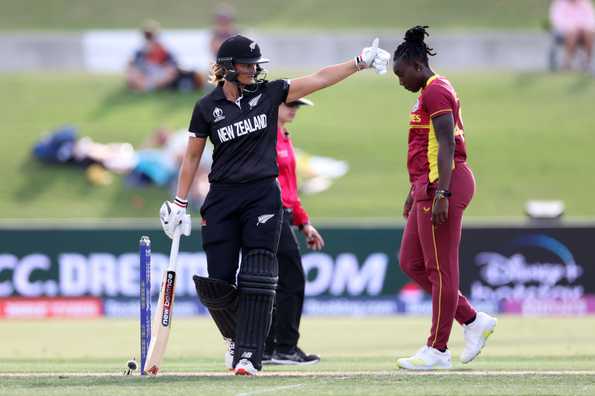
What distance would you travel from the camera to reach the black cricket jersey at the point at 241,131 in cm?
846

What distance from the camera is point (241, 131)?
8.45 meters

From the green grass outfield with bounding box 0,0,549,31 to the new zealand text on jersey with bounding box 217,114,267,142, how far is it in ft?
86.6

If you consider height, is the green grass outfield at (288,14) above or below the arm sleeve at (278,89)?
above

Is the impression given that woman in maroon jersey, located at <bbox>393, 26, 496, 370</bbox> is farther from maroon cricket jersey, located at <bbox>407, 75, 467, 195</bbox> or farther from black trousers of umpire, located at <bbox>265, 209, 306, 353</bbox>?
black trousers of umpire, located at <bbox>265, 209, 306, 353</bbox>

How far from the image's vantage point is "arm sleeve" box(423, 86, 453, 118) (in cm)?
871

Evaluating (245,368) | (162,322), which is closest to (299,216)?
(162,322)

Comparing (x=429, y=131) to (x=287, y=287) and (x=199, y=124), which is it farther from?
(x=287, y=287)

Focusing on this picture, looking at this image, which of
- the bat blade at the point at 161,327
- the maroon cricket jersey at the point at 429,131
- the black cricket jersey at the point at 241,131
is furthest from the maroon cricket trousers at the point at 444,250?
the bat blade at the point at 161,327

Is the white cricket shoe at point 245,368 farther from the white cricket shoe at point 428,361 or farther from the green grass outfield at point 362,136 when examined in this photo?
the green grass outfield at point 362,136

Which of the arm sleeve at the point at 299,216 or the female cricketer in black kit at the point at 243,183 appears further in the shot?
the arm sleeve at the point at 299,216

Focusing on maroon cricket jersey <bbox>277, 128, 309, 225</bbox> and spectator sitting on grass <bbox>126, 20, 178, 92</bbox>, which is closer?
maroon cricket jersey <bbox>277, 128, 309, 225</bbox>

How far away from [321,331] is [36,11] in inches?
960

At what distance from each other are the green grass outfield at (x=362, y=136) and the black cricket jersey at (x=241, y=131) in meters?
14.6

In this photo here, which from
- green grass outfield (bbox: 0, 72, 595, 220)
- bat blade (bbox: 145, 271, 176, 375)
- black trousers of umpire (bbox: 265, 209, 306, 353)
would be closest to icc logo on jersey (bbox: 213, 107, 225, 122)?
bat blade (bbox: 145, 271, 176, 375)
